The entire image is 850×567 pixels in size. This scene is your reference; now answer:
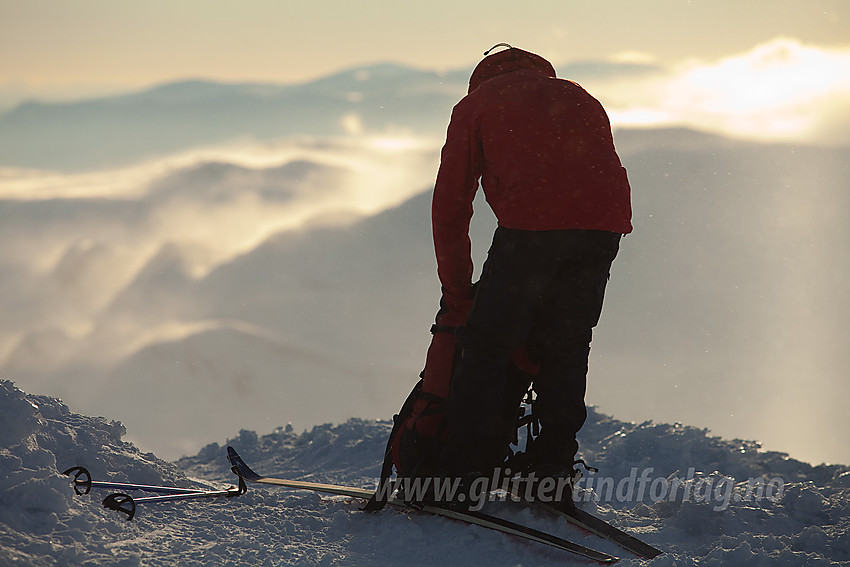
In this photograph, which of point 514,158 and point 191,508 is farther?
point 191,508

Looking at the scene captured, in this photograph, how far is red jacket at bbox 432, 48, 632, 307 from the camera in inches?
128

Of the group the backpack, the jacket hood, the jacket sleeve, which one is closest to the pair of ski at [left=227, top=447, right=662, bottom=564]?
the backpack

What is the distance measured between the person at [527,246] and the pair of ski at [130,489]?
1439 mm

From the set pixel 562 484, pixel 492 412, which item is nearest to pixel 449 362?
pixel 492 412

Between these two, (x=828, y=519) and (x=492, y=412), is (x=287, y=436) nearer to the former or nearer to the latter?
(x=492, y=412)

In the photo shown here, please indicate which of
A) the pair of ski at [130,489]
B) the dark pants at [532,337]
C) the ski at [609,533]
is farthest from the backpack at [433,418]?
the pair of ski at [130,489]

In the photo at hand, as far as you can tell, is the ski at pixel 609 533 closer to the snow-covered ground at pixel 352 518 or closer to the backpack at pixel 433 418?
the snow-covered ground at pixel 352 518

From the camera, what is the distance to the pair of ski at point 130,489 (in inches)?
139

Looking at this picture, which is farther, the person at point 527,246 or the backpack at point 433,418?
the backpack at point 433,418

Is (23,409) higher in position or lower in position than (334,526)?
higher

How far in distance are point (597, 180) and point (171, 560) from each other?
256 cm

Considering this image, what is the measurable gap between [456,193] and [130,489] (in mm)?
2432

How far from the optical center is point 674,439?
583 cm

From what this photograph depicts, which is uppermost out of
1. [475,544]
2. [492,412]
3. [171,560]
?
[492,412]
